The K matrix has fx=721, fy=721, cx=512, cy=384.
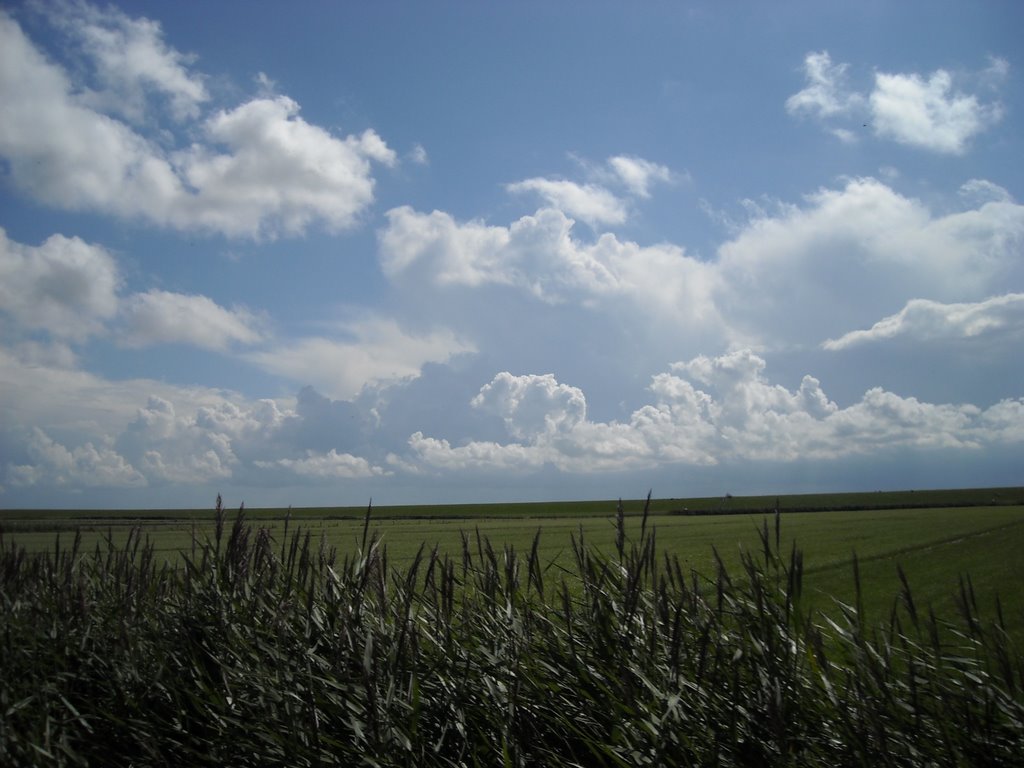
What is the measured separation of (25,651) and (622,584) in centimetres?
→ 306

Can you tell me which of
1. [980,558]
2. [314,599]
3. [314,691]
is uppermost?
[314,599]

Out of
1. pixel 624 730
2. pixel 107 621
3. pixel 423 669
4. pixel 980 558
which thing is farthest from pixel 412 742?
pixel 980 558

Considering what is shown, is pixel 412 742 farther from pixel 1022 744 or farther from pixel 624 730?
pixel 1022 744

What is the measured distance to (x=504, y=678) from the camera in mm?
2961

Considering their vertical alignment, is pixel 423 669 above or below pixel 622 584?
below

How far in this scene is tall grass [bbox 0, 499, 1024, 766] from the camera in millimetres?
2398

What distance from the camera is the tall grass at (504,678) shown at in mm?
2398

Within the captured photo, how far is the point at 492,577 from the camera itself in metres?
3.41

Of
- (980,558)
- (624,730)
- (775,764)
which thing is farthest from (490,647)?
(980,558)

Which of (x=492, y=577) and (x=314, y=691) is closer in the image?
(x=314, y=691)

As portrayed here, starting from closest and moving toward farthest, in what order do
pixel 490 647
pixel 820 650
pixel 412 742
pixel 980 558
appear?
pixel 820 650, pixel 412 742, pixel 490 647, pixel 980 558

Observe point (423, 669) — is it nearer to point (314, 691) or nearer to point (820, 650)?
point (314, 691)

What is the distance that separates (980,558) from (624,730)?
15276 mm

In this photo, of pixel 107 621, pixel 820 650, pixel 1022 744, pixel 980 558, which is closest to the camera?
pixel 1022 744
